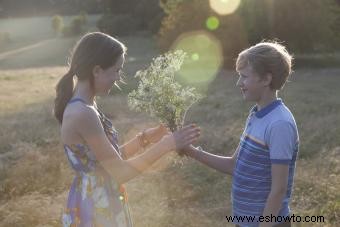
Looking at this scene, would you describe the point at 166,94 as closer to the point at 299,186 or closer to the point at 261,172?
the point at 261,172

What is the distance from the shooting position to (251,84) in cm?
312

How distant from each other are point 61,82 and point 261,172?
4.51ft

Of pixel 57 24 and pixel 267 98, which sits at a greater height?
pixel 267 98

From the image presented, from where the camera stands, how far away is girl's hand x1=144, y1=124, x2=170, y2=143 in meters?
3.79

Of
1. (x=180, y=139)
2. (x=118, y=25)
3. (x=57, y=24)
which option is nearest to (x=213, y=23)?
(x=180, y=139)

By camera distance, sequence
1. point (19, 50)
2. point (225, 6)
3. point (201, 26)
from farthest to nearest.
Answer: point (19, 50) < point (201, 26) < point (225, 6)

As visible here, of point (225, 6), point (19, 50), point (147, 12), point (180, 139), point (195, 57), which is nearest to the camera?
point (180, 139)

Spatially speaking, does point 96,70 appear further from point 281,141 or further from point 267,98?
point 281,141

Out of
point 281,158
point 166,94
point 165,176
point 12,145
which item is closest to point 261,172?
point 281,158

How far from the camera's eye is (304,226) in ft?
18.1

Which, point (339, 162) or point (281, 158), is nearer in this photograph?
point (281, 158)

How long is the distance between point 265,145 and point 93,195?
3.73ft

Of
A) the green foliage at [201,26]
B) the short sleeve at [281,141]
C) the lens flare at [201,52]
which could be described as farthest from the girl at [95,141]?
the green foliage at [201,26]

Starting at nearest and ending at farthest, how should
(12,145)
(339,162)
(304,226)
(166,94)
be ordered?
1. (166,94)
2. (304,226)
3. (339,162)
4. (12,145)
